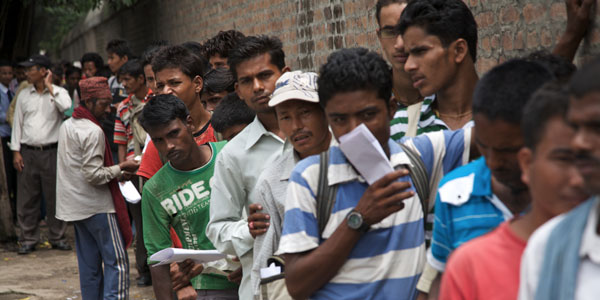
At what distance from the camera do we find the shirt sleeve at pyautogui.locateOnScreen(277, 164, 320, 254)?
2.43 meters

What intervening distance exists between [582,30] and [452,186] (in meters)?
1.76

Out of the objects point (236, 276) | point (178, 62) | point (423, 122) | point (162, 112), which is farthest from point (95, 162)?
point (423, 122)

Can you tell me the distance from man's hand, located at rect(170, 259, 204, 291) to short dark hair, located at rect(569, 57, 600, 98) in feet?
9.11

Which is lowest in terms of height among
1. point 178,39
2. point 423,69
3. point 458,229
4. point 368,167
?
point 458,229

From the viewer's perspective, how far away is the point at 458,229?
2184 mm

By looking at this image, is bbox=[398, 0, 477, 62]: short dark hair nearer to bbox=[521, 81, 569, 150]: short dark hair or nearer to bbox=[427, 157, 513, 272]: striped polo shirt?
bbox=[427, 157, 513, 272]: striped polo shirt

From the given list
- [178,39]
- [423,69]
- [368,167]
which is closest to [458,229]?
[368,167]

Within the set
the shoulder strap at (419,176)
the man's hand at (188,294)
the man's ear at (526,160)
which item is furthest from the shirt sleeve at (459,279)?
the man's hand at (188,294)

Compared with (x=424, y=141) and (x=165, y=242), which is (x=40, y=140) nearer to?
(x=165, y=242)

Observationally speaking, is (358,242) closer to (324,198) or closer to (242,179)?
(324,198)

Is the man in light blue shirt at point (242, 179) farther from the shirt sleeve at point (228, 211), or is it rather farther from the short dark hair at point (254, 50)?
the short dark hair at point (254, 50)

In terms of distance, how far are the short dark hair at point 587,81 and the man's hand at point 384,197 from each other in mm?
829

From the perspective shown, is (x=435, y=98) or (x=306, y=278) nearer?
(x=306, y=278)

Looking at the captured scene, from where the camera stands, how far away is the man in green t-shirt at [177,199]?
13.8 feet
